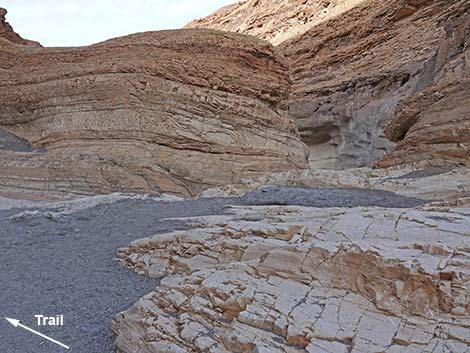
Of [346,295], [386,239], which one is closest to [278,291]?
[346,295]

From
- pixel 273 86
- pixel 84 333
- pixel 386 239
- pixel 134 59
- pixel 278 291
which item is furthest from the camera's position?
pixel 273 86

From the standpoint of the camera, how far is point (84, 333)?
3.89 metres

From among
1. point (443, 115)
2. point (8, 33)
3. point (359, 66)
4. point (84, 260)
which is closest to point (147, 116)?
point (84, 260)

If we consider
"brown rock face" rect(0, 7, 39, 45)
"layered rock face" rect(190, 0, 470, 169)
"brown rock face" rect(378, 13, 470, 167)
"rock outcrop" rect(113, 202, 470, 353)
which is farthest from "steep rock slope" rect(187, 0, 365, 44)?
"rock outcrop" rect(113, 202, 470, 353)

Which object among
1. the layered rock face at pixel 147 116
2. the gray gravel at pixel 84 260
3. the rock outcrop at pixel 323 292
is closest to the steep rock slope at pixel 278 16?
the layered rock face at pixel 147 116

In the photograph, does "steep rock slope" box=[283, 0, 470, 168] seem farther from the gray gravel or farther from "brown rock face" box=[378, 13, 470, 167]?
the gray gravel

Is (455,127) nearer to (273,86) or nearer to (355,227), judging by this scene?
(273,86)

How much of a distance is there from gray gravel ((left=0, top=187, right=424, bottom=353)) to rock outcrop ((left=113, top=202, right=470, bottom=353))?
1.67 feet

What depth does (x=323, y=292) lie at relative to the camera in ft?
10.5

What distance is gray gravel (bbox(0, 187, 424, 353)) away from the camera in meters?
3.93

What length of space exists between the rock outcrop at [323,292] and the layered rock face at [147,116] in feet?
22.2

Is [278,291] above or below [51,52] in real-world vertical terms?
below

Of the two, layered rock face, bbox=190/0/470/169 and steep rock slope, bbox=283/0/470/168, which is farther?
steep rock slope, bbox=283/0/470/168

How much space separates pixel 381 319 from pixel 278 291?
2.70 feet
